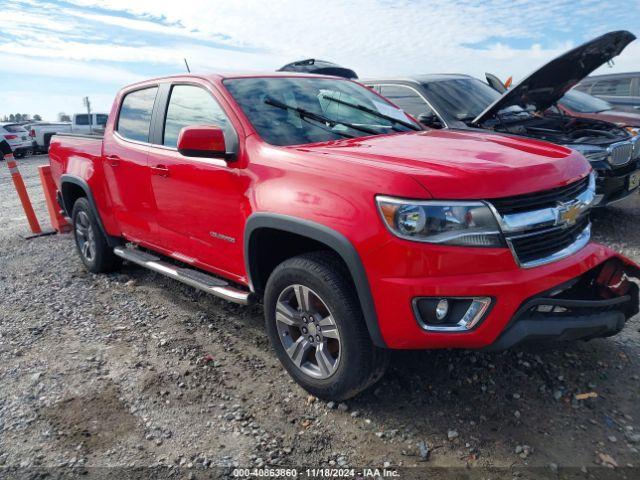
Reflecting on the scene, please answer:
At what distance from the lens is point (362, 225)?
233cm

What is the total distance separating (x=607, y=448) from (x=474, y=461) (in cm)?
64

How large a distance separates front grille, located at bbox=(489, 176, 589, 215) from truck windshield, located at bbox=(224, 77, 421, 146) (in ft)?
4.07

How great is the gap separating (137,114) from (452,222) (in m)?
3.05

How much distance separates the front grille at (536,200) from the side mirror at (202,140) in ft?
5.09

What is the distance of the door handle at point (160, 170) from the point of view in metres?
3.58

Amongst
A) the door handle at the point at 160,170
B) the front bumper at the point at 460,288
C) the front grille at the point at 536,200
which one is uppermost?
the door handle at the point at 160,170

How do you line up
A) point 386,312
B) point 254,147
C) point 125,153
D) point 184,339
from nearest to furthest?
point 386,312 < point 254,147 < point 184,339 < point 125,153

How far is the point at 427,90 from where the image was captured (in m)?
6.00

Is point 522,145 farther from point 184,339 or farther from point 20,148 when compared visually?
point 20,148

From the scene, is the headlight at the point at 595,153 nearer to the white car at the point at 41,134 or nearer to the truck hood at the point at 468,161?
the truck hood at the point at 468,161

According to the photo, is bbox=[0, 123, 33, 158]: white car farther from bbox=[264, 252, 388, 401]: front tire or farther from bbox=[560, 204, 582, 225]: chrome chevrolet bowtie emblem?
bbox=[560, 204, 582, 225]: chrome chevrolet bowtie emblem

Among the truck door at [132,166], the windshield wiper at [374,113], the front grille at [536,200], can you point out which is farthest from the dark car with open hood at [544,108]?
the truck door at [132,166]

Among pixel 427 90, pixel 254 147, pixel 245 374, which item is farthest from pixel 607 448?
pixel 427 90

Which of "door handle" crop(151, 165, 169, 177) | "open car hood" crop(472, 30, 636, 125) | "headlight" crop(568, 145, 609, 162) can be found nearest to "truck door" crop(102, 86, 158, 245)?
"door handle" crop(151, 165, 169, 177)
